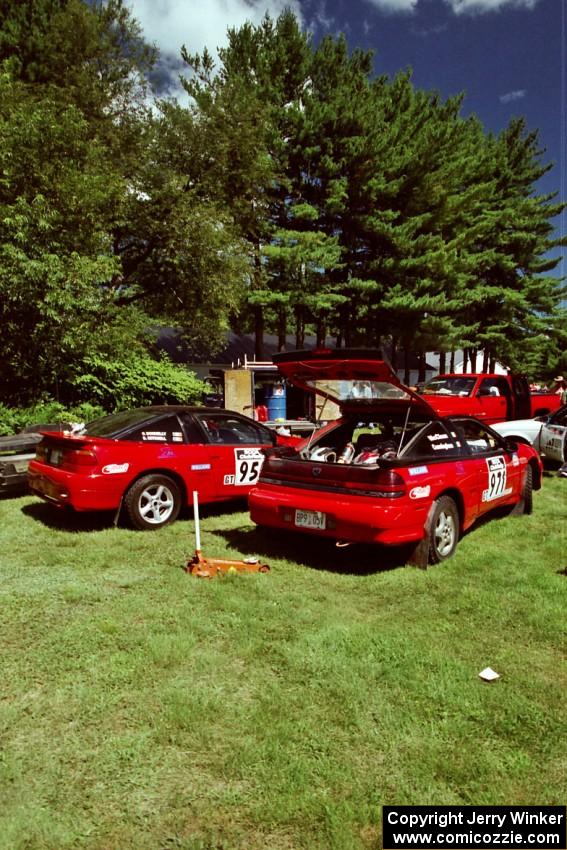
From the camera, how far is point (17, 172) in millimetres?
12016

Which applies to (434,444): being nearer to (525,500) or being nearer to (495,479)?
(495,479)

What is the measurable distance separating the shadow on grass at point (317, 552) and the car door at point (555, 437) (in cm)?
576

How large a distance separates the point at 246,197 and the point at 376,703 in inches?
935

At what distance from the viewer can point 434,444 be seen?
5477 millimetres

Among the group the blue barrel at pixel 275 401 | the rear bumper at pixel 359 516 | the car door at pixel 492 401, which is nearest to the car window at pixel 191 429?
the rear bumper at pixel 359 516

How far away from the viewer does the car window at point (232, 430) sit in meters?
6.96

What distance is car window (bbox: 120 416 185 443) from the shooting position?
6.34 metres

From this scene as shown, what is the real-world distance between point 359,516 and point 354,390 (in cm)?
172

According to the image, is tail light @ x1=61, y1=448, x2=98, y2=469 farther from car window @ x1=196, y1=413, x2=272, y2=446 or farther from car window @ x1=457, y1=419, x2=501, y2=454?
car window @ x1=457, y1=419, x2=501, y2=454

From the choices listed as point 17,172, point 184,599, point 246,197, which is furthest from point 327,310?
point 184,599

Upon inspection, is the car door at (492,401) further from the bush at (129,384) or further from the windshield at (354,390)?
the windshield at (354,390)

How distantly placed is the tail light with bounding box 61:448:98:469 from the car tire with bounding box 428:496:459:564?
3474mm

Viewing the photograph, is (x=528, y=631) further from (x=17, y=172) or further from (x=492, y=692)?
(x=17, y=172)

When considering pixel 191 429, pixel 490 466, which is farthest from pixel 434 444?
pixel 191 429
